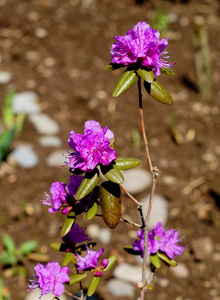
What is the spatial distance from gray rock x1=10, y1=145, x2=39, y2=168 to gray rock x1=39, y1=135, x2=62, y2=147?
4.0 inches

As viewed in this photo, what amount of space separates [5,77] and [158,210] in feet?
5.58

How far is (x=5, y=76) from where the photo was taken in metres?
3.66

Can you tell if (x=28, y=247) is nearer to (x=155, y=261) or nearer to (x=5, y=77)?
(x=155, y=261)

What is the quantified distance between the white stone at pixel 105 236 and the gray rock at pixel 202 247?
1.58 ft

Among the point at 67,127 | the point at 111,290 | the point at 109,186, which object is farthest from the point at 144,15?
the point at 109,186

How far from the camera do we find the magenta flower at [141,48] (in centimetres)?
120

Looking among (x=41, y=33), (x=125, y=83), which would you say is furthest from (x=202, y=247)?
(x=41, y=33)

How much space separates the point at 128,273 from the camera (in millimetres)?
2482

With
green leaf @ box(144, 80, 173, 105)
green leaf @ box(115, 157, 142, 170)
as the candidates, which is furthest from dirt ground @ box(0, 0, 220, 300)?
green leaf @ box(144, 80, 173, 105)

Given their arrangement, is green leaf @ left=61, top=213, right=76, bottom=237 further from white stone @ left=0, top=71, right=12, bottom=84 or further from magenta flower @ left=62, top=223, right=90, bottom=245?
white stone @ left=0, top=71, right=12, bottom=84

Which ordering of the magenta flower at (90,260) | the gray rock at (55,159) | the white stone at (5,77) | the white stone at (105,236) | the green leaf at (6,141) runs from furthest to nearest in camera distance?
the white stone at (5,77) < the gray rock at (55,159) < the green leaf at (6,141) < the white stone at (105,236) < the magenta flower at (90,260)

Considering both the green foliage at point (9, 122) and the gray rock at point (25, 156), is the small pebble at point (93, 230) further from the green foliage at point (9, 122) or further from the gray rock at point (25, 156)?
the green foliage at point (9, 122)

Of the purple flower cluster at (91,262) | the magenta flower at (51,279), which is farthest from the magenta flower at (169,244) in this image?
the magenta flower at (51,279)

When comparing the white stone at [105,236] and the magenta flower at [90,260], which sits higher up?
the magenta flower at [90,260]
